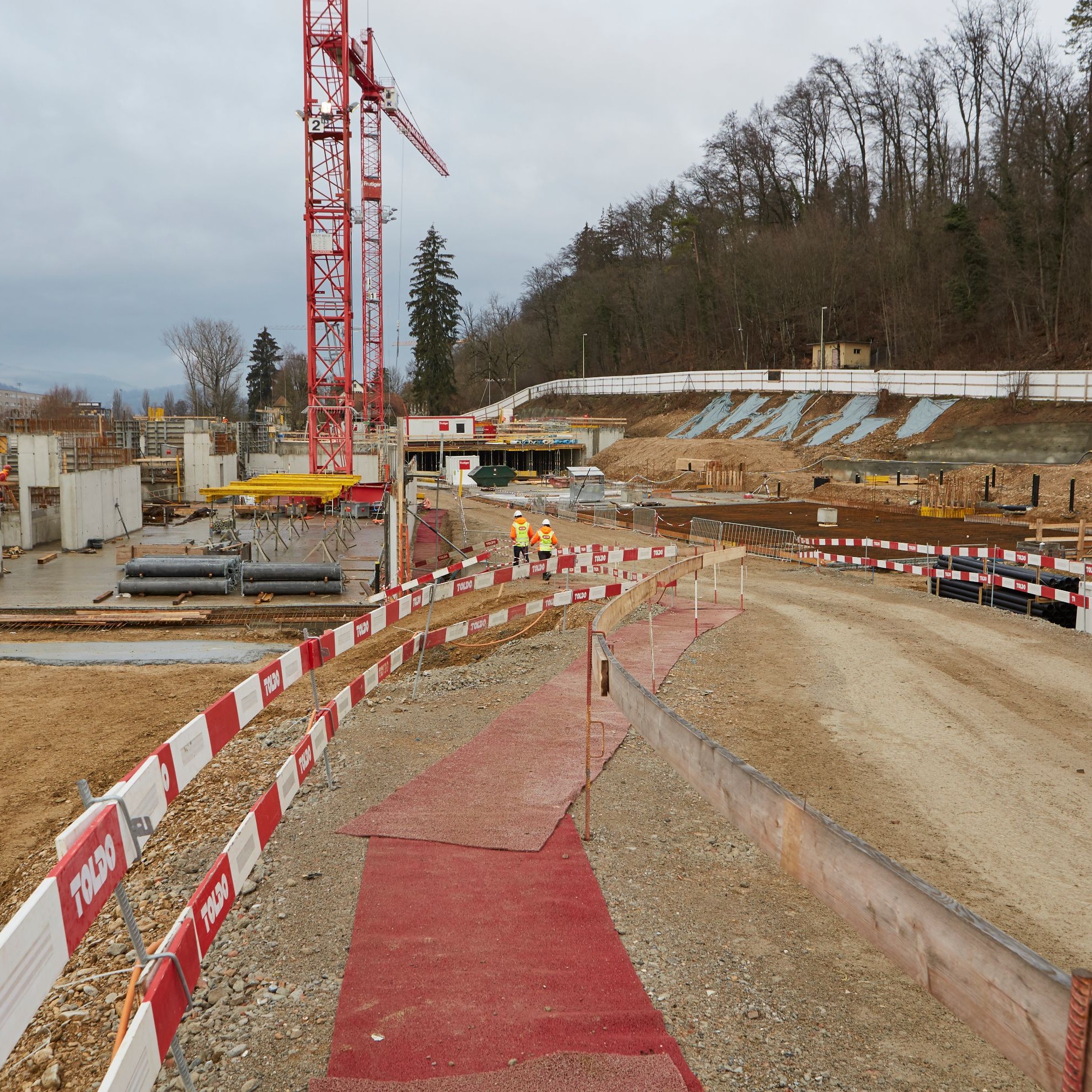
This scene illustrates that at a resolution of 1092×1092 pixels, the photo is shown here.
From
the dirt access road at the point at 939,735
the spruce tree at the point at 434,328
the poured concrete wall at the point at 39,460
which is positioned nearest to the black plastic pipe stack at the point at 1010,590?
the dirt access road at the point at 939,735

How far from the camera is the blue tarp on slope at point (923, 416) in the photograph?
50094 mm

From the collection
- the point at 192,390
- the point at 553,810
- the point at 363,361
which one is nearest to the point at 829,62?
the point at 363,361

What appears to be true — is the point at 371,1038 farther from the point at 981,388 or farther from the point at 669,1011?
the point at 981,388

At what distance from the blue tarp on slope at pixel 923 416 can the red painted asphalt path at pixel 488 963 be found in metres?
47.6

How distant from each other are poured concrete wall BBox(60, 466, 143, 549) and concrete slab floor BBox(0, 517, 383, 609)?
1.51 ft

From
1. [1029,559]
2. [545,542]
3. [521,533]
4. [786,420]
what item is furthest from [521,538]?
[786,420]

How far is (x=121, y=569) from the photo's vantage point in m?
22.9

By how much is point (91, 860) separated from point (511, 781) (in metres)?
4.52

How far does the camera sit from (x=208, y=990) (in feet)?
15.3

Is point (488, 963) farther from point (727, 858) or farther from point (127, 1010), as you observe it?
point (727, 858)

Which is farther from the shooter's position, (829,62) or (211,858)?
(829,62)

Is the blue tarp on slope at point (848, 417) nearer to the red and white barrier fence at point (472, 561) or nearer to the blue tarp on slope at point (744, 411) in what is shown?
the blue tarp on slope at point (744, 411)

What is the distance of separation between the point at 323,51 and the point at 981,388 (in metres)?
36.4

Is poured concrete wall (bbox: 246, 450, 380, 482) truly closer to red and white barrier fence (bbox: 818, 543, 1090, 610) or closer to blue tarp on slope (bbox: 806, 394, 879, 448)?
blue tarp on slope (bbox: 806, 394, 879, 448)
